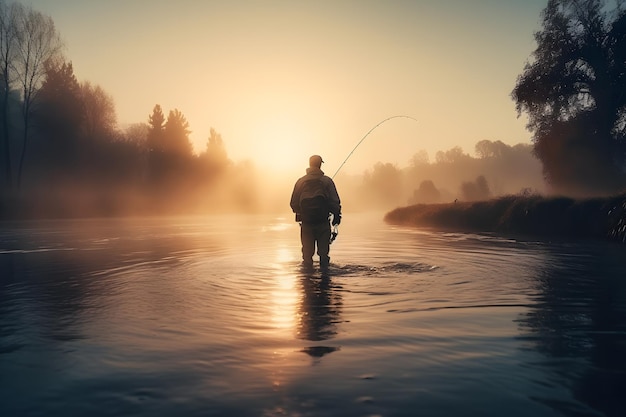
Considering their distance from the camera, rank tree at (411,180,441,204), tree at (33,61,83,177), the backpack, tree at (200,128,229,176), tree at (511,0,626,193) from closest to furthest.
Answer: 1. the backpack
2. tree at (511,0,626,193)
3. tree at (33,61,83,177)
4. tree at (200,128,229,176)
5. tree at (411,180,441,204)

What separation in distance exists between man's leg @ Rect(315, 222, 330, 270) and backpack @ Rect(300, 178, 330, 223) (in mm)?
160

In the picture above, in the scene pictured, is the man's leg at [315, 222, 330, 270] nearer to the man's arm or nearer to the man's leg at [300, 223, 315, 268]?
the man's leg at [300, 223, 315, 268]

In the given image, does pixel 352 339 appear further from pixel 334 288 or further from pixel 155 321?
pixel 334 288

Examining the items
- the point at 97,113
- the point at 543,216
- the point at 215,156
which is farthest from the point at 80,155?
the point at 543,216

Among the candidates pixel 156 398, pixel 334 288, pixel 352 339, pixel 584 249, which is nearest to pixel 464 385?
pixel 352 339

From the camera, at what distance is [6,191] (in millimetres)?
46906

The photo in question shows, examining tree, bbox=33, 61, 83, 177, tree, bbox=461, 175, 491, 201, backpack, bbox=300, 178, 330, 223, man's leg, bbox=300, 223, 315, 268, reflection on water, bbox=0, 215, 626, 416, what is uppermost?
tree, bbox=33, 61, 83, 177

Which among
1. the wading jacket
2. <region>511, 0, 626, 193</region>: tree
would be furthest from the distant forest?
the wading jacket

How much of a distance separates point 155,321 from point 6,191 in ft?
156

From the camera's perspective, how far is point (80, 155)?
60.8 meters

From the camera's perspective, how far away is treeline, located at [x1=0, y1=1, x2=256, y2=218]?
157ft

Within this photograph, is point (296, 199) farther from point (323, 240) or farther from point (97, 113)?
point (97, 113)

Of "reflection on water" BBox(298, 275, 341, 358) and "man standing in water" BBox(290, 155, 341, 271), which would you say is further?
"man standing in water" BBox(290, 155, 341, 271)

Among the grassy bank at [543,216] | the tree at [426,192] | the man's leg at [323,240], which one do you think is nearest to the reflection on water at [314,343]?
the man's leg at [323,240]
